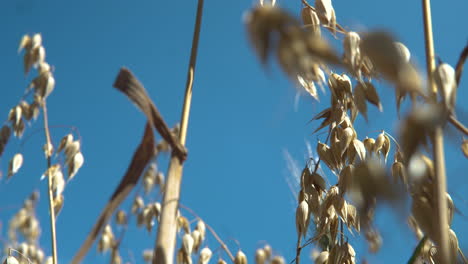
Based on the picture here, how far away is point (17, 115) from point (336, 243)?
1015 mm

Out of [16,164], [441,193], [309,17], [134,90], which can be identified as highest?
[16,164]

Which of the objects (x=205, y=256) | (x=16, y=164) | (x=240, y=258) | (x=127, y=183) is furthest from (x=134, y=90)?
(x=16, y=164)

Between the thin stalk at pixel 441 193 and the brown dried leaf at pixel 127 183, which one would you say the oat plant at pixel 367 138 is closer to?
the thin stalk at pixel 441 193

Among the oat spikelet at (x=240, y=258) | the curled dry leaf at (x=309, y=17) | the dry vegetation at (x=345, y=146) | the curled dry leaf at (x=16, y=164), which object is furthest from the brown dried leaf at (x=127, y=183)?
the curled dry leaf at (x=16, y=164)

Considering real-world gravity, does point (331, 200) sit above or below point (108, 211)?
above

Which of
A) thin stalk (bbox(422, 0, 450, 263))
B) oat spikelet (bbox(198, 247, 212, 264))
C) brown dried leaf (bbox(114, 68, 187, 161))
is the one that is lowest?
thin stalk (bbox(422, 0, 450, 263))

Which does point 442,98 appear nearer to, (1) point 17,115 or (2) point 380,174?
(2) point 380,174

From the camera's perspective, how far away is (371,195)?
11.8 inches

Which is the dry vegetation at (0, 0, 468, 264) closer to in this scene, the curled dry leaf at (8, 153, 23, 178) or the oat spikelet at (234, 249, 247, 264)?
the oat spikelet at (234, 249, 247, 264)

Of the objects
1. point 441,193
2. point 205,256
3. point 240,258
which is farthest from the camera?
point 205,256

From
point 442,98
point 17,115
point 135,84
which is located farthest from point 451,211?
point 17,115

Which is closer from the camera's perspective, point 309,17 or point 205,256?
point 309,17

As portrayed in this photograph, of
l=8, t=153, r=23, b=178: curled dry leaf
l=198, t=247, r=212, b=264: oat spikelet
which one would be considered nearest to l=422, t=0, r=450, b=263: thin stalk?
l=198, t=247, r=212, b=264: oat spikelet

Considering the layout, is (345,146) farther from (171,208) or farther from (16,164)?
(16,164)
